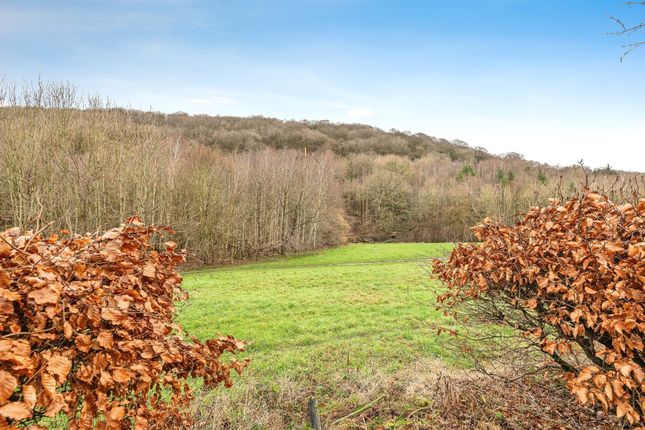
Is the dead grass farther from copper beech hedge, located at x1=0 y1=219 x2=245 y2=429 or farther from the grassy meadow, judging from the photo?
copper beech hedge, located at x1=0 y1=219 x2=245 y2=429

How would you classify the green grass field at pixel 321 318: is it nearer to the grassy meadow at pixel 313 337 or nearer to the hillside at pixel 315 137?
the grassy meadow at pixel 313 337

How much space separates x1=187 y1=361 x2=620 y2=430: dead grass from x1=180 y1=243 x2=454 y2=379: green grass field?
4.90 ft

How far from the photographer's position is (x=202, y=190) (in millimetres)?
29609

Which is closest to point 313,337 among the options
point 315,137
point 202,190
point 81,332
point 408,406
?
point 408,406

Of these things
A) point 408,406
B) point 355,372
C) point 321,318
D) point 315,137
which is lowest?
point 321,318

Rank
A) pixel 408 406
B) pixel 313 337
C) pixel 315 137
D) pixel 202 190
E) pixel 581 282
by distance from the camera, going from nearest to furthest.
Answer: pixel 581 282 → pixel 408 406 → pixel 313 337 → pixel 202 190 → pixel 315 137

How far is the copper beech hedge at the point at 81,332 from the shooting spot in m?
2.21

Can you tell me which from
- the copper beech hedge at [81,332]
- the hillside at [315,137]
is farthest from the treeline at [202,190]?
the hillside at [315,137]

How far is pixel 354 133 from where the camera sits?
405 ft

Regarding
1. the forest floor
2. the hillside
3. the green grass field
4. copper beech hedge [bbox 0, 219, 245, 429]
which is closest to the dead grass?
the forest floor

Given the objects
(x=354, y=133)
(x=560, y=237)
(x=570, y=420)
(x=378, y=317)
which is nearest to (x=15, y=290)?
(x=560, y=237)

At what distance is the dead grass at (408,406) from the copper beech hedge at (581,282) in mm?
1205

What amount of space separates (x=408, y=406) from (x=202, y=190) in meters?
26.6

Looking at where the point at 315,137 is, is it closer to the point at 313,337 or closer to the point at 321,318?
the point at 321,318
